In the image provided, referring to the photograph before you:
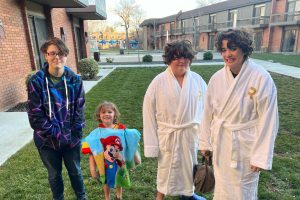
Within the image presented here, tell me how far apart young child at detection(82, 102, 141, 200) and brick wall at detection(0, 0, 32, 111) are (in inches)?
194

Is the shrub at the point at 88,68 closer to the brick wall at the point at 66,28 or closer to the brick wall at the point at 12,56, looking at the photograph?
the brick wall at the point at 66,28

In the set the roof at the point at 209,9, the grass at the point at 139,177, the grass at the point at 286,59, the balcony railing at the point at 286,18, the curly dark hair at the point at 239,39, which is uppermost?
the roof at the point at 209,9

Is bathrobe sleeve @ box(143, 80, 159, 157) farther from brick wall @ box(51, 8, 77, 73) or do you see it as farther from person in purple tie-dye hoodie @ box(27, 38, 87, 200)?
brick wall @ box(51, 8, 77, 73)

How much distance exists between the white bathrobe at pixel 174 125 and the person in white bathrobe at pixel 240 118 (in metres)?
0.25

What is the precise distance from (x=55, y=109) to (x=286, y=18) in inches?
1316

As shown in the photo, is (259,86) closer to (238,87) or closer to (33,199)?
(238,87)

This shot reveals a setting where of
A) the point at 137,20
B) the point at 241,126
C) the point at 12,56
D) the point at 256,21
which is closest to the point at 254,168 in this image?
the point at 241,126

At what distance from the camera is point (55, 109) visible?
2.41 metres

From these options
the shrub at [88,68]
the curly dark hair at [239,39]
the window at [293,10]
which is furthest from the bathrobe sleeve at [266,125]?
the window at [293,10]

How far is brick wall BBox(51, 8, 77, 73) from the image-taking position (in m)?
10.1

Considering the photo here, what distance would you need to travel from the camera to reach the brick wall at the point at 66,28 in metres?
10.1

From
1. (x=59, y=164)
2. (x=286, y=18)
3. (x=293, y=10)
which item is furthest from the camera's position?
(x=286, y=18)

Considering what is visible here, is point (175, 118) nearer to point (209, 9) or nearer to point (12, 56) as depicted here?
point (12, 56)

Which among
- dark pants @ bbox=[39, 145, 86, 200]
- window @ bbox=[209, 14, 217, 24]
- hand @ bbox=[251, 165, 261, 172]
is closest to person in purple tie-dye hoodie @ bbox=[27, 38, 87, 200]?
dark pants @ bbox=[39, 145, 86, 200]
